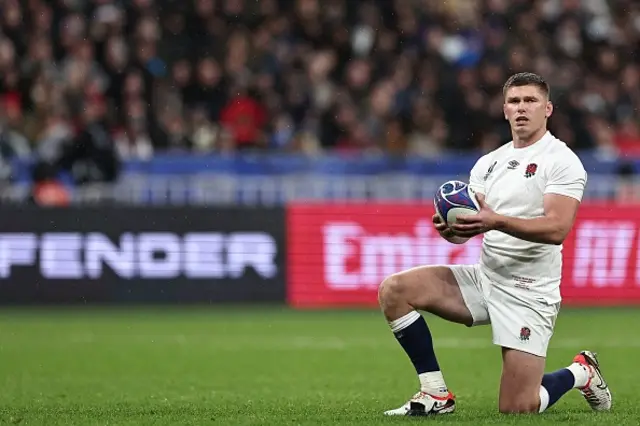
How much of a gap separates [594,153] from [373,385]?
10566 mm

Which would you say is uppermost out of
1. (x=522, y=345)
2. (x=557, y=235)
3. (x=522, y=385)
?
(x=557, y=235)

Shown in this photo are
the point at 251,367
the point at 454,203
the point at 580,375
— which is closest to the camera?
the point at 454,203

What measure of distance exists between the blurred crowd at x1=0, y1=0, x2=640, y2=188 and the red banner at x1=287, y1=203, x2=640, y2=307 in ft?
7.94

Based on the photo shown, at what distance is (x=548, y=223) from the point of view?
23.4 ft

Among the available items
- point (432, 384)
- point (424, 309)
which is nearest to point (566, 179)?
point (424, 309)

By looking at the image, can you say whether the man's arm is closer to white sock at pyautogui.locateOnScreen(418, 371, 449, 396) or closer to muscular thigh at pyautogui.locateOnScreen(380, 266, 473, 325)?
muscular thigh at pyautogui.locateOnScreen(380, 266, 473, 325)

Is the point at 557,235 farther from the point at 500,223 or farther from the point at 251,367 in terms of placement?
the point at 251,367

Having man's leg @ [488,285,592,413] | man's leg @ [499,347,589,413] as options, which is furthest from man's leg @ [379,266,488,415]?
man's leg @ [499,347,589,413]

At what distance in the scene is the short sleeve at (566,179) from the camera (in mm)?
7324

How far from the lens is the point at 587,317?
49.8ft

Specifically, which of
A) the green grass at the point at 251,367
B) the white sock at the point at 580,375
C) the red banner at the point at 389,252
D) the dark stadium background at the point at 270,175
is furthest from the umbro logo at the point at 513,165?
the red banner at the point at 389,252

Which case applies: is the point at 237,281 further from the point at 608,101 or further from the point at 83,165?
the point at 608,101

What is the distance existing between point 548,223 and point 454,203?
1.82 ft

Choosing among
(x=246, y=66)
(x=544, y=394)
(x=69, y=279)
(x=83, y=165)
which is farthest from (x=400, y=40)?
(x=544, y=394)
